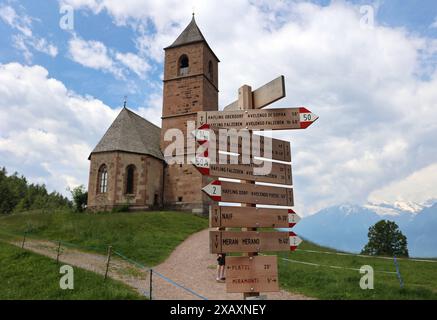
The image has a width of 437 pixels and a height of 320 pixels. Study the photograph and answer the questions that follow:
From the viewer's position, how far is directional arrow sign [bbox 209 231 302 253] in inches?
166

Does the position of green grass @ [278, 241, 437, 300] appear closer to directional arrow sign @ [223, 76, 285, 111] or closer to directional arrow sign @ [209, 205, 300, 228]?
directional arrow sign @ [209, 205, 300, 228]

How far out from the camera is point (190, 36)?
108 ft

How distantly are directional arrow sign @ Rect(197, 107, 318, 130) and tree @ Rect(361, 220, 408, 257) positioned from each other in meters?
27.5

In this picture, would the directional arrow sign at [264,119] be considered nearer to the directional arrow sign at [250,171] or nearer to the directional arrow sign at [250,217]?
the directional arrow sign at [250,171]

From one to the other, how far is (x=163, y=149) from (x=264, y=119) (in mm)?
27524

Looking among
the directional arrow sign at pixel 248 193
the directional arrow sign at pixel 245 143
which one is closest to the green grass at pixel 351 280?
the directional arrow sign at pixel 248 193

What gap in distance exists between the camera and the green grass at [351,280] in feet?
30.5

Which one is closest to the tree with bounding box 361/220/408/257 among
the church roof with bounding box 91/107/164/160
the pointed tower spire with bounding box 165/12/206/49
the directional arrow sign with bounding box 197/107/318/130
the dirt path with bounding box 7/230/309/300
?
the dirt path with bounding box 7/230/309/300

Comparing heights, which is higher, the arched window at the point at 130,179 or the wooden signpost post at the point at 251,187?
the arched window at the point at 130,179

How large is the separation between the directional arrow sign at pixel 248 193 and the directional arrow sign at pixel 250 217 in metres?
0.11

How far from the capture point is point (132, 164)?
2859cm
